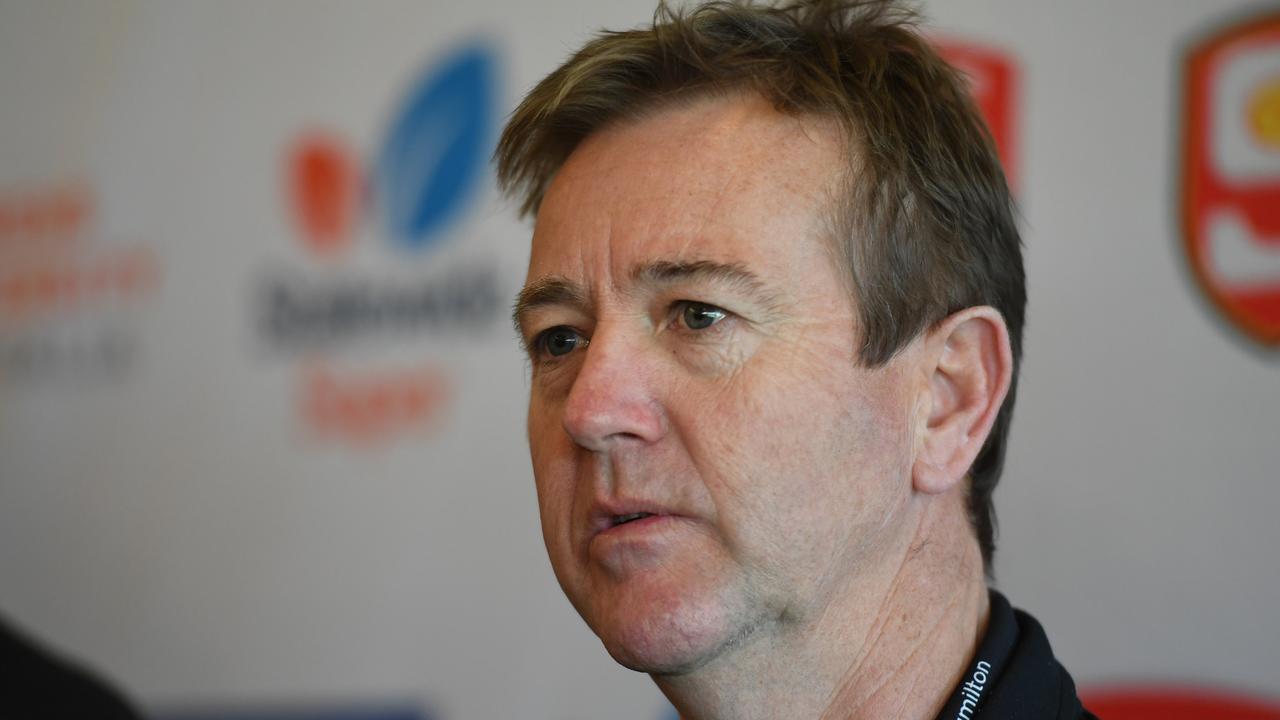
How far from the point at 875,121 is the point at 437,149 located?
1309 mm

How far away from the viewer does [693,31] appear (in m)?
1.12

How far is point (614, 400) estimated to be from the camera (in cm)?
99

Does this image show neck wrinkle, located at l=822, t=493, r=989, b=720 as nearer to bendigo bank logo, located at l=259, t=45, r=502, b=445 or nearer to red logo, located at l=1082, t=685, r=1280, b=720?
red logo, located at l=1082, t=685, r=1280, b=720

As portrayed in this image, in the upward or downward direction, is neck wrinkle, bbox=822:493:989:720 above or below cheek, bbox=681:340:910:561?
below

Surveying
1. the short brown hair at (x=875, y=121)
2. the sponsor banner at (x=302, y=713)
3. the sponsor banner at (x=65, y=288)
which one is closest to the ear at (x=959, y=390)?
the short brown hair at (x=875, y=121)

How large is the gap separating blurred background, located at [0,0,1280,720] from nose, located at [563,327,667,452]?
91 centimetres

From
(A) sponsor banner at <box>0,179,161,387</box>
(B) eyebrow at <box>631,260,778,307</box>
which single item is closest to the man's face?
(B) eyebrow at <box>631,260,778,307</box>

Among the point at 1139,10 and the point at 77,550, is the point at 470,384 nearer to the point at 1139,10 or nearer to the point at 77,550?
the point at 77,550

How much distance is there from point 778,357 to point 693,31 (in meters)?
0.32

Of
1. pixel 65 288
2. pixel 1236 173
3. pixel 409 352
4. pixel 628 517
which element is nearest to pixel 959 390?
pixel 628 517

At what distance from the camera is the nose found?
3.24ft

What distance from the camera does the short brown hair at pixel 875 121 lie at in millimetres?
1055

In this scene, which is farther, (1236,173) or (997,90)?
(997,90)

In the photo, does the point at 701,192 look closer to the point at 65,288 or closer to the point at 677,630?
the point at 677,630
